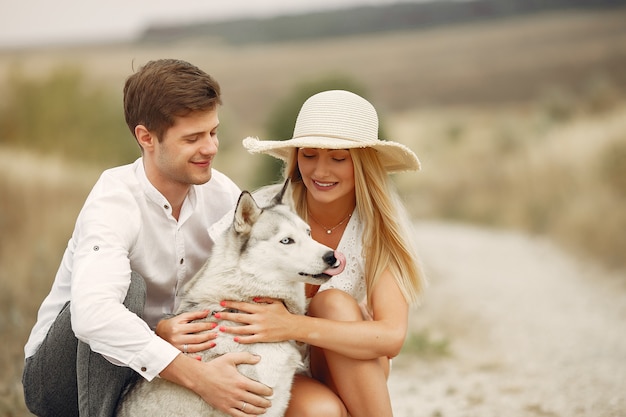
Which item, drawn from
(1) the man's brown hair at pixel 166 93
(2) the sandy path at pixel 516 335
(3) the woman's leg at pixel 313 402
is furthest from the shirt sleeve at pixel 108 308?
(2) the sandy path at pixel 516 335

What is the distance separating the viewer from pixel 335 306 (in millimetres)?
3756

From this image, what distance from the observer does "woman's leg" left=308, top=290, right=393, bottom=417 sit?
365cm

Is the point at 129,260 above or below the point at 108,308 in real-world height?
above

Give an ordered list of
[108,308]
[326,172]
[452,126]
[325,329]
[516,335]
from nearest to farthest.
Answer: [108,308] → [325,329] → [326,172] → [516,335] → [452,126]

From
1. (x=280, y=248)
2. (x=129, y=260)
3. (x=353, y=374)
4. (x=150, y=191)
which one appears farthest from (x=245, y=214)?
(x=353, y=374)

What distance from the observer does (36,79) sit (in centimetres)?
1321

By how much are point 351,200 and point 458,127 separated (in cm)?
1926

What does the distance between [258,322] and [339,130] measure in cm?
120

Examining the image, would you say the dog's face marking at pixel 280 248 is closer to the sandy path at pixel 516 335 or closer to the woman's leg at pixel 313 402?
the woman's leg at pixel 313 402

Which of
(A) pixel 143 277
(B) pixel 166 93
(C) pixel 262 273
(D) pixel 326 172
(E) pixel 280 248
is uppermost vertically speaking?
(B) pixel 166 93

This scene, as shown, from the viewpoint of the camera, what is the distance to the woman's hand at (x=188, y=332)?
327cm

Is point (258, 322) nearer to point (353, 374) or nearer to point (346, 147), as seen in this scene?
point (353, 374)

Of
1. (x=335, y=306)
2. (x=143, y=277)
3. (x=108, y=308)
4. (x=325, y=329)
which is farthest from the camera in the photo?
(x=335, y=306)

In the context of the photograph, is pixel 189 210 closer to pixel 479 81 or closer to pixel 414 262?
pixel 414 262
